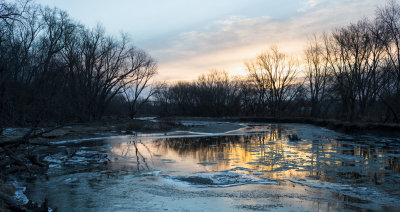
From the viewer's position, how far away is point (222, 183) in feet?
28.6

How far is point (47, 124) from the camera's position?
27938 mm

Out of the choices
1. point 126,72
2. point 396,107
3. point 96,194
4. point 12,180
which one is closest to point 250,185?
point 96,194

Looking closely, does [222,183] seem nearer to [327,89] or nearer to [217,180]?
[217,180]

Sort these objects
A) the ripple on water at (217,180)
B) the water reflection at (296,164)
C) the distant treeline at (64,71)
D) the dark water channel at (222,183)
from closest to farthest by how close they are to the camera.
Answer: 1. the dark water channel at (222,183)
2. the ripple on water at (217,180)
3. the water reflection at (296,164)
4. the distant treeline at (64,71)

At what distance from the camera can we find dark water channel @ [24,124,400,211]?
264 inches

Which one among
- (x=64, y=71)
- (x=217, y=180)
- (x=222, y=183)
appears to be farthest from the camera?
(x=64, y=71)

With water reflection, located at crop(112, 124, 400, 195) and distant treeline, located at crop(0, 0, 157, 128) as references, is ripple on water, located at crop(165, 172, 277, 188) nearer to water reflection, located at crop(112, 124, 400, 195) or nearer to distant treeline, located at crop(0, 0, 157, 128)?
water reflection, located at crop(112, 124, 400, 195)

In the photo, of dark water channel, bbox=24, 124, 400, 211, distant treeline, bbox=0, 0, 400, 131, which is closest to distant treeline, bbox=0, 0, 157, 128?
distant treeline, bbox=0, 0, 400, 131

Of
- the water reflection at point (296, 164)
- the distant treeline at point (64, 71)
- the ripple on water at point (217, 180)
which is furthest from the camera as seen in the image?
the distant treeline at point (64, 71)

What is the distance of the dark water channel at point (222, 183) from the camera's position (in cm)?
671

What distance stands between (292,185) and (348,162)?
16.7ft

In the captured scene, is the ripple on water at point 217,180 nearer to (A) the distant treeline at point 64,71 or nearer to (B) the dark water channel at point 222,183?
(B) the dark water channel at point 222,183

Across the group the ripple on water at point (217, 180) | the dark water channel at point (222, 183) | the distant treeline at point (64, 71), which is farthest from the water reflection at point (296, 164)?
the distant treeline at point (64, 71)

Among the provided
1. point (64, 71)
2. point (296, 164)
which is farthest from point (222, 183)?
point (64, 71)
